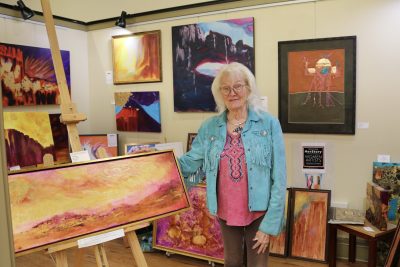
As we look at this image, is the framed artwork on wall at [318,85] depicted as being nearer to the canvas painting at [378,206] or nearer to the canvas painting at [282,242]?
the canvas painting at [378,206]

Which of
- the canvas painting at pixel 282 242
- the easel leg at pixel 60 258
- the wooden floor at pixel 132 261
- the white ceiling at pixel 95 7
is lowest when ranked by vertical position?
the wooden floor at pixel 132 261

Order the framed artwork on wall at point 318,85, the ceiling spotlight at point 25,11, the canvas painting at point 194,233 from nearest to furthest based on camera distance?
the framed artwork on wall at point 318,85, the canvas painting at point 194,233, the ceiling spotlight at point 25,11

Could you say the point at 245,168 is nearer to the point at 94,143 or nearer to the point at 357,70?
the point at 357,70

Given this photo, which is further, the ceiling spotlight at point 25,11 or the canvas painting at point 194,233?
the ceiling spotlight at point 25,11

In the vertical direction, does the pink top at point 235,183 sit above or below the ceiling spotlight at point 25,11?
below

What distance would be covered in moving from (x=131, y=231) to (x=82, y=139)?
7.63ft

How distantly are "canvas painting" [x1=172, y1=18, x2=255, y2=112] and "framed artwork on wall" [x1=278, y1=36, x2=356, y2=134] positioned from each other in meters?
Result: 0.36

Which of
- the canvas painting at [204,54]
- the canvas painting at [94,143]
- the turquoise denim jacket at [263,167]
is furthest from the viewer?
the canvas painting at [94,143]

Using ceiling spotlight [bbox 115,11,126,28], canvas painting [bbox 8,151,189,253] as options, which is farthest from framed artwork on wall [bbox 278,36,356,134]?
ceiling spotlight [bbox 115,11,126,28]

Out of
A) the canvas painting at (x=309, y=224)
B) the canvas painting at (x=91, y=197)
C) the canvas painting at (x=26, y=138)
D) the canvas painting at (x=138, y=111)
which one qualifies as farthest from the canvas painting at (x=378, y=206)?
the canvas painting at (x=26, y=138)

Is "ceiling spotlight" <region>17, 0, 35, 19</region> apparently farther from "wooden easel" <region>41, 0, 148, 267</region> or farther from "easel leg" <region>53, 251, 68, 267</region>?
"easel leg" <region>53, 251, 68, 267</region>

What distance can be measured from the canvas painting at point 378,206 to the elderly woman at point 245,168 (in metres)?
1.23

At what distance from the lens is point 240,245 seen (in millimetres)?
1977

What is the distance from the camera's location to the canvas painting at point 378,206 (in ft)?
8.63
